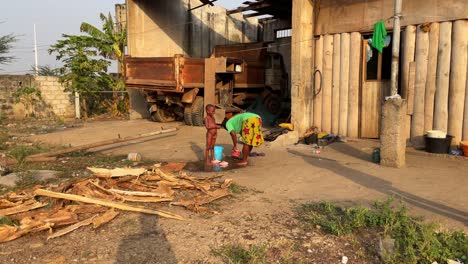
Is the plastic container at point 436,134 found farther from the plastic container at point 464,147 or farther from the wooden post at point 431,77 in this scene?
the wooden post at point 431,77

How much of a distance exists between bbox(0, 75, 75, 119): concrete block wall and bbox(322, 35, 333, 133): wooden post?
38.5 feet

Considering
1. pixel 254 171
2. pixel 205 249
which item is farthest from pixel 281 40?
pixel 205 249

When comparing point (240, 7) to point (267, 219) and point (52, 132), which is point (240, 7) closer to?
point (52, 132)

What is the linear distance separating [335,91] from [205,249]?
6.79 meters

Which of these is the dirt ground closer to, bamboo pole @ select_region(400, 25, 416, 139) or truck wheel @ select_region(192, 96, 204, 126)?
bamboo pole @ select_region(400, 25, 416, 139)

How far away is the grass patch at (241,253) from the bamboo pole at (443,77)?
5908mm

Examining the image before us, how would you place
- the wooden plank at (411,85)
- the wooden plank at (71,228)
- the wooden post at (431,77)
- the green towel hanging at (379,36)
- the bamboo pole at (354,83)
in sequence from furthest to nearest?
the bamboo pole at (354,83), the green towel hanging at (379,36), the wooden plank at (411,85), the wooden post at (431,77), the wooden plank at (71,228)

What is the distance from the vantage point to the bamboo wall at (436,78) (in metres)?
7.29

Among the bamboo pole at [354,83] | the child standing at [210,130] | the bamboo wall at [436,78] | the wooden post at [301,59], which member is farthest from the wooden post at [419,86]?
the child standing at [210,130]

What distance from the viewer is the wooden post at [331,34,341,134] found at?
29.7 ft

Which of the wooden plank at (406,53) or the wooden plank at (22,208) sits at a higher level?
the wooden plank at (406,53)

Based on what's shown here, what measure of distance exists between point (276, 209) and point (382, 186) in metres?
1.84

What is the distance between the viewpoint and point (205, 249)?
3.28 m

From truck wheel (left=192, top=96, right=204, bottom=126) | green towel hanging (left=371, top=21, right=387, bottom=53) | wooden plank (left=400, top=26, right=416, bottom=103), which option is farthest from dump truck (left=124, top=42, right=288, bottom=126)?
wooden plank (left=400, top=26, right=416, bottom=103)
